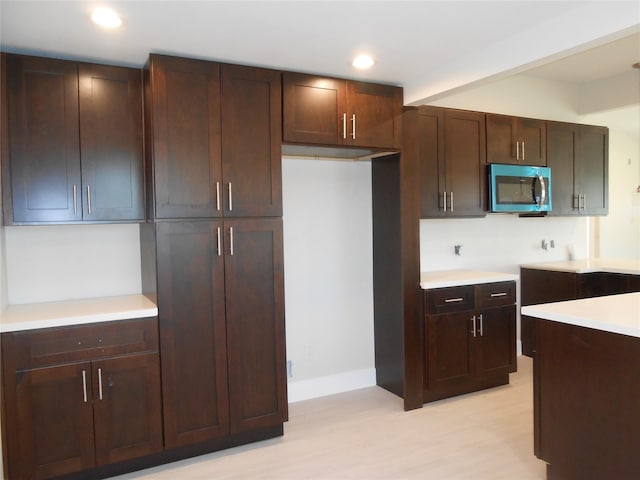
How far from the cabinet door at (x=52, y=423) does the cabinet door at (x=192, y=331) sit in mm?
403

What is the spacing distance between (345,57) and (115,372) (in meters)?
2.23

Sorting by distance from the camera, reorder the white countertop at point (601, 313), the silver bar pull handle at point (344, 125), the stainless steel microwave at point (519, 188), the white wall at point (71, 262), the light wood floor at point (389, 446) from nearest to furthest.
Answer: the white countertop at point (601, 313), the light wood floor at point (389, 446), the white wall at point (71, 262), the silver bar pull handle at point (344, 125), the stainless steel microwave at point (519, 188)

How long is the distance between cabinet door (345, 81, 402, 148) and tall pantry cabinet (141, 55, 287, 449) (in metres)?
0.53

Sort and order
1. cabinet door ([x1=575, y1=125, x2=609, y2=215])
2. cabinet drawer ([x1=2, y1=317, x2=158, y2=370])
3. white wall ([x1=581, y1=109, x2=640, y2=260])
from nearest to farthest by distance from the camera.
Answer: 1. cabinet drawer ([x1=2, y1=317, x2=158, y2=370])
2. cabinet door ([x1=575, y1=125, x2=609, y2=215])
3. white wall ([x1=581, y1=109, x2=640, y2=260])

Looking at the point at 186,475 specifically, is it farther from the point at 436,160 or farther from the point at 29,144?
the point at 436,160

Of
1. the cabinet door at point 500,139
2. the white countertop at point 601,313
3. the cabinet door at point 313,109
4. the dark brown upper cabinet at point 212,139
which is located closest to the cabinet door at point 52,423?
the dark brown upper cabinet at point 212,139

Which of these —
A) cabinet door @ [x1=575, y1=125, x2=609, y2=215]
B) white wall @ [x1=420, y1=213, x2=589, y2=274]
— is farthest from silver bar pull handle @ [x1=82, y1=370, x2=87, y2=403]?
cabinet door @ [x1=575, y1=125, x2=609, y2=215]

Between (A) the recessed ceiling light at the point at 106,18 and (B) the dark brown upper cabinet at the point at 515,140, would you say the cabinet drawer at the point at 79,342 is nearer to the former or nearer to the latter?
(A) the recessed ceiling light at the point at 106,18

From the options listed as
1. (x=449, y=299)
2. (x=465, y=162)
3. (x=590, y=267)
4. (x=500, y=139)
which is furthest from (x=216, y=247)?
(x=590, y=267)

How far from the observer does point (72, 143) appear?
2516 millimetres

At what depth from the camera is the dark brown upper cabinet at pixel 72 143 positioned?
2406mm

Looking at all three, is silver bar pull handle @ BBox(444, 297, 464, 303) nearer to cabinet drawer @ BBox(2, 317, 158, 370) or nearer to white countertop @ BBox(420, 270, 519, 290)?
white countertop @ BBox(420, 270, 519, 290)

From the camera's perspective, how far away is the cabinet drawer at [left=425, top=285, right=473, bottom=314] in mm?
3333

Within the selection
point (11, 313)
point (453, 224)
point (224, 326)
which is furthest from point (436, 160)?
point (11, 313)
